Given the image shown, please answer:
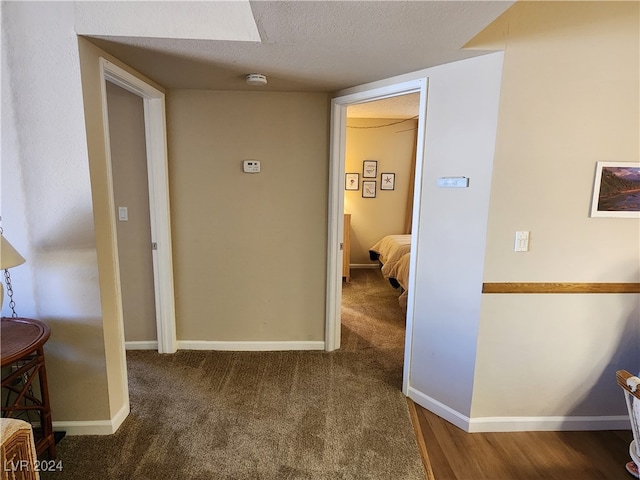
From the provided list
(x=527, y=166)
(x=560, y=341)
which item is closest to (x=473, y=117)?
(x=527, y=166)

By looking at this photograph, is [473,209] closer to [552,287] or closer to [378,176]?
[552,287]

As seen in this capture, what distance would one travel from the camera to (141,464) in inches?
69.3

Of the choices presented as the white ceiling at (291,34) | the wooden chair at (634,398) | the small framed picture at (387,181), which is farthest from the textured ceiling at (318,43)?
the small framed picture at (387,181)

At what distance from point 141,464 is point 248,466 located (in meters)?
0.54

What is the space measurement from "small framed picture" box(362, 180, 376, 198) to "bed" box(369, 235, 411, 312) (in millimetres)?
877

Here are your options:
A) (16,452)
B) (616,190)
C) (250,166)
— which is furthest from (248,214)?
(616,190)

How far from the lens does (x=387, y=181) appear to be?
556cm

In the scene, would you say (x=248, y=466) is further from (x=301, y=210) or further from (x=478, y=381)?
(x=301, y=210)

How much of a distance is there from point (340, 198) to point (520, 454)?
6.41ft

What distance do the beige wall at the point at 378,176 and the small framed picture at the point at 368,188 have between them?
6 centimetres

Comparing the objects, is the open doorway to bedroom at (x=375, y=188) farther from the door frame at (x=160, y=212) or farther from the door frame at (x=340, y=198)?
the door frame at (x=160, y=212)

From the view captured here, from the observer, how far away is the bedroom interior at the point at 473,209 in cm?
165

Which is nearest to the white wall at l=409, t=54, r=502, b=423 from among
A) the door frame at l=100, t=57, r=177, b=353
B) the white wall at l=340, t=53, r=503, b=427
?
the white wall at l=340, t=53, r=503, b=427

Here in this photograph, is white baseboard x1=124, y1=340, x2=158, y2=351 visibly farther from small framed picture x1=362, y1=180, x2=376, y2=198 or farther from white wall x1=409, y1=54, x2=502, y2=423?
small framed picture x1=362, y1=180, x2=376, y2=198
